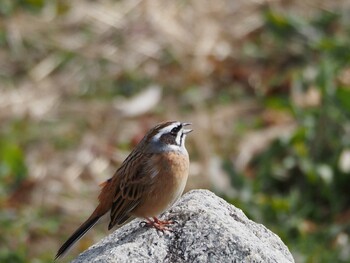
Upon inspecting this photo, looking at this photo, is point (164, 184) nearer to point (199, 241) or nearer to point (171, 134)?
point (171, 134)

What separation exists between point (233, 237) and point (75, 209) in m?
5.14

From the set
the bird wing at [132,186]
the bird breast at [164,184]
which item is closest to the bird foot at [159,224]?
the bird breast at [164,184]

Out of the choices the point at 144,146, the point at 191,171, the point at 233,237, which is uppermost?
the point at 191,171

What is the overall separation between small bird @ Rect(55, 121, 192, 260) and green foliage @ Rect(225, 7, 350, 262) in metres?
2.81

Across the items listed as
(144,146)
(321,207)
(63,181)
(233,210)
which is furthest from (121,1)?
(233,210)

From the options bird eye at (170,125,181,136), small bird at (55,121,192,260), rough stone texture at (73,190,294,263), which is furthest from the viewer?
bird eye at (170,125,181,136)

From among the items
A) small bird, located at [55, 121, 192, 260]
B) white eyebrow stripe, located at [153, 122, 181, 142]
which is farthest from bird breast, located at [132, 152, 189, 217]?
white eyebrow stripe, located at [153, 122, 181, 142]

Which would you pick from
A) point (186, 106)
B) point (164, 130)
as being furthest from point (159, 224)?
point (186, 106)

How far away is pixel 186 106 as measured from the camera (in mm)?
12422

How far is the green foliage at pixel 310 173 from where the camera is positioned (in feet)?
32.3

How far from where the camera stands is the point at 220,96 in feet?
41.4

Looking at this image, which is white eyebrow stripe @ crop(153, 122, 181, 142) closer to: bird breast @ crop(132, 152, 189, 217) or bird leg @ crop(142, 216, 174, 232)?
bird breast @ crop(132, 152, 189, 217)

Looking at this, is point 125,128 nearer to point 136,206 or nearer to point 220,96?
point 220,96

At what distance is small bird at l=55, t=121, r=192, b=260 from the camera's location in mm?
6582
